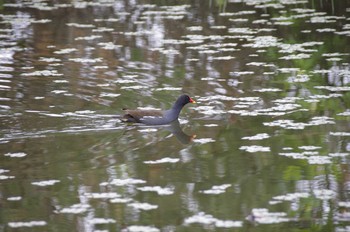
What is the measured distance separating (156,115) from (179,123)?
33 cm

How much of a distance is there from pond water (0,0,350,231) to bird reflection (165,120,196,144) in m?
0.03

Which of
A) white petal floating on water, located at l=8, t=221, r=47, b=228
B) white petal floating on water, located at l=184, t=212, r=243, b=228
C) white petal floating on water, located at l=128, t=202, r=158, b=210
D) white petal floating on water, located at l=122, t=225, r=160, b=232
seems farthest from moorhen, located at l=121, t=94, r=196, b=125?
white petal floating on water, located at l=122, t=225, r=160, b=232

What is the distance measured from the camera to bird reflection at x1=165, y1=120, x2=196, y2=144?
976cm

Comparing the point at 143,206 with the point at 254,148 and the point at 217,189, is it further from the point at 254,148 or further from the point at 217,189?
the point at 254,148

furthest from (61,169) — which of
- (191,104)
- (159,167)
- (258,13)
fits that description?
(258,13)

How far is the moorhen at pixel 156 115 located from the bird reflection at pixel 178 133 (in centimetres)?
6

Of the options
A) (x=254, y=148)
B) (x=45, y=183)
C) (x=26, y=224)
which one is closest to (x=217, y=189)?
(x=254, y=148)

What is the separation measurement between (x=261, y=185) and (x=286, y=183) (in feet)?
0.76

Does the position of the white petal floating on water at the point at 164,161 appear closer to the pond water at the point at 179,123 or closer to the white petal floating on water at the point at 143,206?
the pond water at the point at 179,123

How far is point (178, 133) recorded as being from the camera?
1014 centimetres

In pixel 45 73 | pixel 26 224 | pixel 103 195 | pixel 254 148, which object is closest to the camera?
pixel 26 224

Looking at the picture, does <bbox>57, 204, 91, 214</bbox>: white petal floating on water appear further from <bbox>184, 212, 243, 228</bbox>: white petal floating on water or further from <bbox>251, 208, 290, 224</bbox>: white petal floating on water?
<bbox>251, 208, 290, 224</bbox>: white petal floating on water

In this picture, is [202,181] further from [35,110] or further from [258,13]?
[258,13]

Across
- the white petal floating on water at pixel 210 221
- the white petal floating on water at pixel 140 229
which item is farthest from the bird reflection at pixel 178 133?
the white petal floating on water at pixel 140 229
